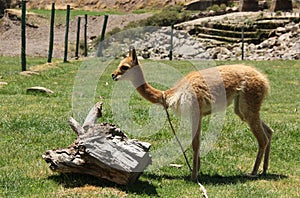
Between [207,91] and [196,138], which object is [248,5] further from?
[196,138]

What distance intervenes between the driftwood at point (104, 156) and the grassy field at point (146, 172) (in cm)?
17

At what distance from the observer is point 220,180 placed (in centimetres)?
758

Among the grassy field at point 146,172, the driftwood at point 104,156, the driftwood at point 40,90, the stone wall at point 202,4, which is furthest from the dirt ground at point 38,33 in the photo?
the driftwood at point 104,156

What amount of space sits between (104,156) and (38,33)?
144ft

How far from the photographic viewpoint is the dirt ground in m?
39.7

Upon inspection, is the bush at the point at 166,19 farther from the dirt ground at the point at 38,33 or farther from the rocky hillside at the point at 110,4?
the rocky hillside at the point at 110,4

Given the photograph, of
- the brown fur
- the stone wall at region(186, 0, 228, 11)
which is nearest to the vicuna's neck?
the brown fur

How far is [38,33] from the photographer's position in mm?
48656

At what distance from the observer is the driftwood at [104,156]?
654 centimetres

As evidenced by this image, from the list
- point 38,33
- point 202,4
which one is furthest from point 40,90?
point 202,4

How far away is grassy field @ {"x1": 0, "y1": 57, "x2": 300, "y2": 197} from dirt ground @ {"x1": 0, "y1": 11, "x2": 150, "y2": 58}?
1006 inches

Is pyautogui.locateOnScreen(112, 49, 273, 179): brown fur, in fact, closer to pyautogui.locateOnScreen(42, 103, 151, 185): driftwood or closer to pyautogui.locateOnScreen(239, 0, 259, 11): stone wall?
pyautogui.locateOnScreen(42, 103, 151, 185): driftwood

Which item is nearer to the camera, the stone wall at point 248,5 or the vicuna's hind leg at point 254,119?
the vicuna's hind leg at point 254,119

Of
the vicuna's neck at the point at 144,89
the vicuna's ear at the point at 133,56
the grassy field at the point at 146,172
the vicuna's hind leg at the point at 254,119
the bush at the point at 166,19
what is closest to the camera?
the grassy field at the point at 146,172
